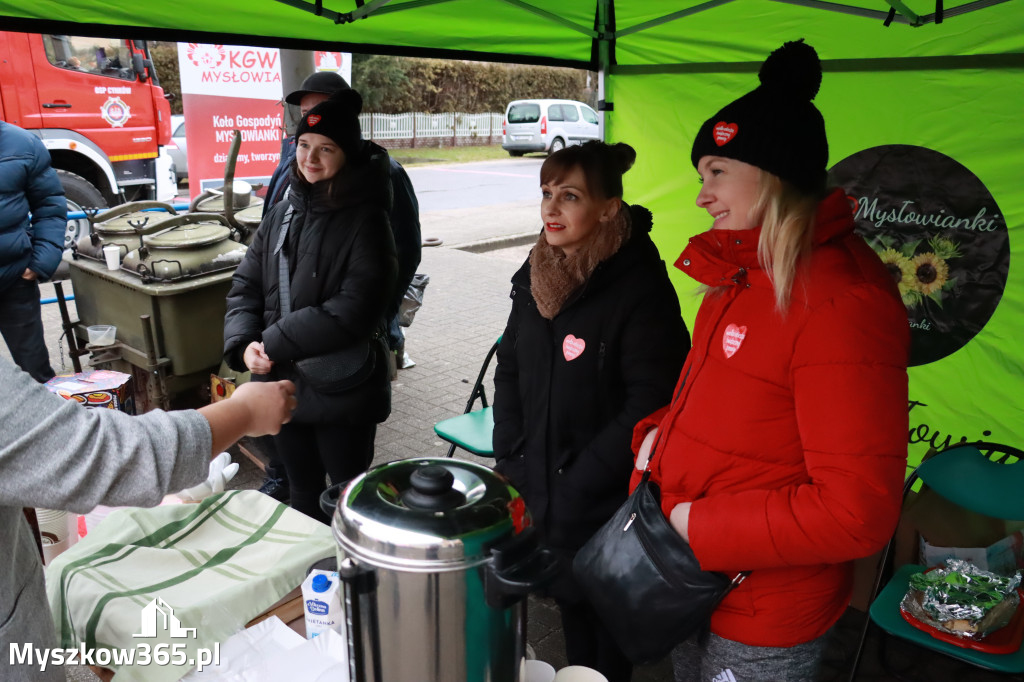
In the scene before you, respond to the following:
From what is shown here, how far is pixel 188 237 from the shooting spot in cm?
418

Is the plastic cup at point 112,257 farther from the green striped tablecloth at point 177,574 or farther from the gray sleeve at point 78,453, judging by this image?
the gray sleeve at point 78,453

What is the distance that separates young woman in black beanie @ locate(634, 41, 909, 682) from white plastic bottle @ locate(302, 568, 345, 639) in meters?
0.72

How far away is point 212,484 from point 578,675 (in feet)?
4.17

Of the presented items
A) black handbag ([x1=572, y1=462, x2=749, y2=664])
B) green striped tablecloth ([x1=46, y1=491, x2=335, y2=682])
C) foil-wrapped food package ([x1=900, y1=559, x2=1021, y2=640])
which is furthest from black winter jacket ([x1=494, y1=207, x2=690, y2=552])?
foil-wrapped food package ([x1=900, y1=559, x2=1021, y2=640])

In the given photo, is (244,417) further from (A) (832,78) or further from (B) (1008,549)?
(A) (832,78)

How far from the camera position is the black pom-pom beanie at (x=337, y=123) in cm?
275

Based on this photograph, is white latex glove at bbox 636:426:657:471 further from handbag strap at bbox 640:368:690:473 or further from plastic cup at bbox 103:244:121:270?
plastic cup at bbox 103:244:121:270

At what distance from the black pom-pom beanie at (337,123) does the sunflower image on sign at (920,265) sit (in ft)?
7.57

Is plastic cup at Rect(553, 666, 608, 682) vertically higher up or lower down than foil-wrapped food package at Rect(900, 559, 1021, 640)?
higher up

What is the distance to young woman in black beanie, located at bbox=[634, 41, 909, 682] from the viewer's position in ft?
4.32

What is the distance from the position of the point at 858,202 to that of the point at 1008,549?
1596 mm

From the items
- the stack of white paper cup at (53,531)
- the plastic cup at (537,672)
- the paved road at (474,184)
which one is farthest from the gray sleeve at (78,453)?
the paved road at (474,184)
